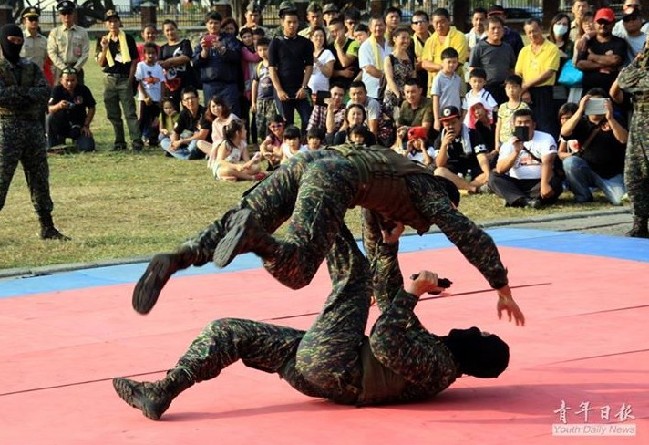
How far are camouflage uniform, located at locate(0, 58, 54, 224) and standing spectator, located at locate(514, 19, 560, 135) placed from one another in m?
5.56

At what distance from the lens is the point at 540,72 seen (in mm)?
13648

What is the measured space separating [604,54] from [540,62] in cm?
76

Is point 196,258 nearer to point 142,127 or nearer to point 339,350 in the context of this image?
point 339,350

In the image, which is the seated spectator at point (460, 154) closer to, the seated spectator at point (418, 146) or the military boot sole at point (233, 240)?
the seated spectator at point (418, 146)

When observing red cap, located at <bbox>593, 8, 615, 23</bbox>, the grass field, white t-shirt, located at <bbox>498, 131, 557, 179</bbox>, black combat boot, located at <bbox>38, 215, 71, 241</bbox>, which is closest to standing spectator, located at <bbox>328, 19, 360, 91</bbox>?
the grass field

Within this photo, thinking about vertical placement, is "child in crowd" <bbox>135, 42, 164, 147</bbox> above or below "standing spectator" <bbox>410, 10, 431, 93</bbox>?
below

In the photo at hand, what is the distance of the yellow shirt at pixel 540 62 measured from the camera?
13656mm

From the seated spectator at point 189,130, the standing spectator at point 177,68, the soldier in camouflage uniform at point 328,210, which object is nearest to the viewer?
the soldier in camouflage uniform at point 328,210

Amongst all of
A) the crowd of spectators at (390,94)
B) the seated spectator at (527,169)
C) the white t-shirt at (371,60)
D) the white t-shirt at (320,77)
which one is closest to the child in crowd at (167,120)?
the crowd of spectators at (390,94)

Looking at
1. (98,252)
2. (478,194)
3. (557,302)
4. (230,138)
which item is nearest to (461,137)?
(478,194)

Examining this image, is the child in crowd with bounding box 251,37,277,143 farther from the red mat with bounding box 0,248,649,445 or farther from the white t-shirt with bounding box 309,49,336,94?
the red mat with bounding box 0,248,649,445

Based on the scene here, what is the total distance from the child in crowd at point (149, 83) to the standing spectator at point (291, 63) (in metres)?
2.24

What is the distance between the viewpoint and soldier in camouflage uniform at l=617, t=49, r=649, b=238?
9891 millimetres

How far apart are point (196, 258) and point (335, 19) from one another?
36.7 ft
